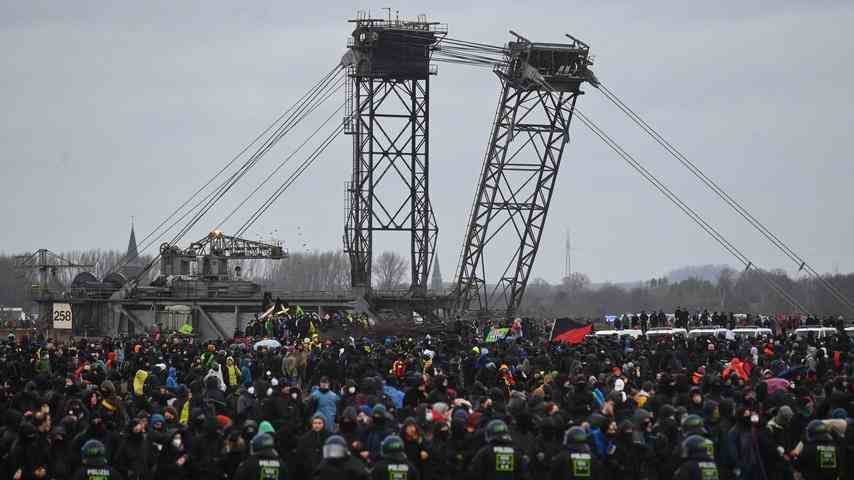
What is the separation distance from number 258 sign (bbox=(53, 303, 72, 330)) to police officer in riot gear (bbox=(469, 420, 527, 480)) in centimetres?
5289

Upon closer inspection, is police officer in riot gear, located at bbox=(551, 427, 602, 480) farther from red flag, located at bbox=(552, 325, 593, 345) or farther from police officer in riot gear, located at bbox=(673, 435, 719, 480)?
Result: red flag, located at bbox=(552, 325, 593, 345)

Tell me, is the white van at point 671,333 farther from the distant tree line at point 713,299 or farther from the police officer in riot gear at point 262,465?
the distant tree line at point 713,299

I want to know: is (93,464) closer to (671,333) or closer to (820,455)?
(820,455)

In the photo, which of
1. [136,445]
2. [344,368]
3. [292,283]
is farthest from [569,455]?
[292,283]

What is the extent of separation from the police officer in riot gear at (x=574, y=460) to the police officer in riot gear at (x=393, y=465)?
5.93ft

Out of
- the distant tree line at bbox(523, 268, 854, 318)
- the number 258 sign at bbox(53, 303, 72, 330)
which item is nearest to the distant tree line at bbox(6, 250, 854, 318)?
the distant tree line at bbox(523, 268, 854, 318)

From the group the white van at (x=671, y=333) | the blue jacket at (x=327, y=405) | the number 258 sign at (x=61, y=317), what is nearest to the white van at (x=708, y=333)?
the white van at (x=671, y=333)

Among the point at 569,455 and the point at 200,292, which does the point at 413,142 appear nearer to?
→ the point at 200,292

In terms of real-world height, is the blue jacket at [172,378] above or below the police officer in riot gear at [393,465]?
above

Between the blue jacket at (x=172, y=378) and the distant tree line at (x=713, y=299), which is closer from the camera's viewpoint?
the blue jacket at (x=172, y=378)

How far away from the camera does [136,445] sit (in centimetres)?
1664

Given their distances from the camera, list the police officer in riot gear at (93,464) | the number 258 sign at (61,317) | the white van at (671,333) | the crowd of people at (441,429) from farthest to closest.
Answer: the number 258 sign at (61,317)
the white van at (671,333)
the crowd of people at (441,429)
the police officer in riot gear at (93,464)

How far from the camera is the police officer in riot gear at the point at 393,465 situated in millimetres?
13336

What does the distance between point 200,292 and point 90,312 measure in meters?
6.27
